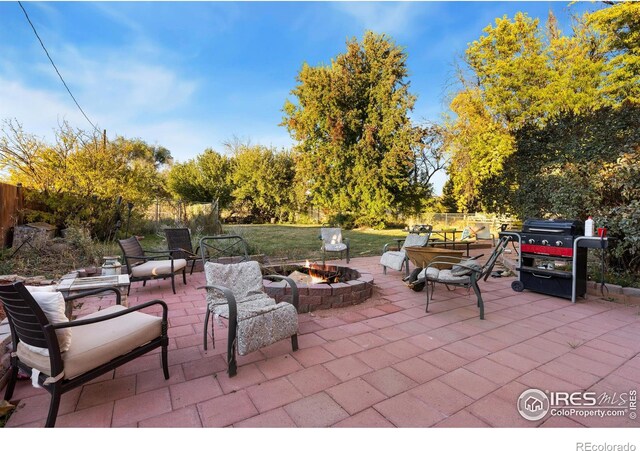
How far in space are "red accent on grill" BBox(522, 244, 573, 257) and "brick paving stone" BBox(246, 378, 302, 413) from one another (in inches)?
155

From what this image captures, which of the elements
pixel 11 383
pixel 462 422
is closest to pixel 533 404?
pixel 462 422

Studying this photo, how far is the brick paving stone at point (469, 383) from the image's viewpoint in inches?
79.3

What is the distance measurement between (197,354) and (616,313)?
177 inches

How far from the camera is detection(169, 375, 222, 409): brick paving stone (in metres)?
1.93

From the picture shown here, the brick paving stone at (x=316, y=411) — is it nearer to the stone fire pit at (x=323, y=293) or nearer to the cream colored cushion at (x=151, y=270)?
the stone fire pit at (x=323, y=293)

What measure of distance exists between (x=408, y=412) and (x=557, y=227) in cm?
365

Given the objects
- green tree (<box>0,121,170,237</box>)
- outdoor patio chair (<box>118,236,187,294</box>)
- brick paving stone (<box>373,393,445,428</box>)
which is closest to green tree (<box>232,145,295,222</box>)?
green tree (<box>0,121,170,237</box>)

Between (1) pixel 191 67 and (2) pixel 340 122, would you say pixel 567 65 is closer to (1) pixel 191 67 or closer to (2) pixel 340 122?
(2) pixel 340 122

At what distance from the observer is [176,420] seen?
176cm

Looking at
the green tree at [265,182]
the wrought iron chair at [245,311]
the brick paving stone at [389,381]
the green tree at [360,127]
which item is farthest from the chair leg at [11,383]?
the green tree at [265,182]

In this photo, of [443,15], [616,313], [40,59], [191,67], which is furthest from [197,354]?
[40,59]

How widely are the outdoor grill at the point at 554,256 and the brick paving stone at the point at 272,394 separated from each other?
12.9 ft

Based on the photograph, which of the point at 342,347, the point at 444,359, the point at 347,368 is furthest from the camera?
the point at 342,347

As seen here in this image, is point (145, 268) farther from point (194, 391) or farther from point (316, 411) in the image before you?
point (316, 411)
